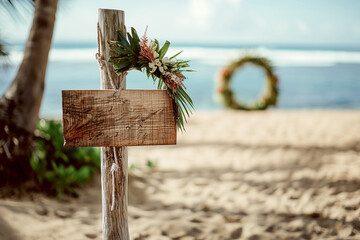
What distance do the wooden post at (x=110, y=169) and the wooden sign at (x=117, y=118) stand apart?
17 centimetres

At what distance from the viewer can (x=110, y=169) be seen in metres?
1.97

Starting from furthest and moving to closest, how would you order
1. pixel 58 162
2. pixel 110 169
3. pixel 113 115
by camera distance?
pixel 58 162 → pixel 110 169 → pixel 113 115

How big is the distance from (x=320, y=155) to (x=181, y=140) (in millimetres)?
2839

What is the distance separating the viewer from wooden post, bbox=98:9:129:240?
6.12 feet

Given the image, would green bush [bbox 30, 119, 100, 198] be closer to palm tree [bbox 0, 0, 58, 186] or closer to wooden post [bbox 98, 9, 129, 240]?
palm tree [bbox 0, 0, 58, 186]

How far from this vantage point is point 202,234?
270 centimetres

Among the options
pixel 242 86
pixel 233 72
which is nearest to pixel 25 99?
pixel 233 72

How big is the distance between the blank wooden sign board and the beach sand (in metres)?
1.14

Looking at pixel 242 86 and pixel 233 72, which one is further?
pixel 242 86

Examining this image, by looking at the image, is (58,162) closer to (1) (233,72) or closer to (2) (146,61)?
(2) (146,61)

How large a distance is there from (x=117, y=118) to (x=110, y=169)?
1.33 feet

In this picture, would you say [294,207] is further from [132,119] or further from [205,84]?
[205,84]

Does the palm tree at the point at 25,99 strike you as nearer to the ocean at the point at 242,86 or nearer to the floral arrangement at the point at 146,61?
the floral arrangement at the point at 146,61

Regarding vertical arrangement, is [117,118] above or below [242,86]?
below
